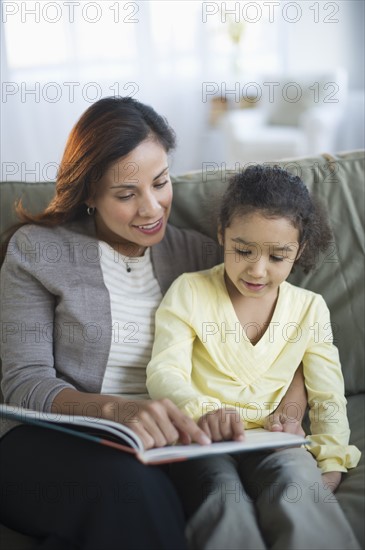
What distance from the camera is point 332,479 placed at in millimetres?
1413

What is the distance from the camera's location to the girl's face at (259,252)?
57.8 inches

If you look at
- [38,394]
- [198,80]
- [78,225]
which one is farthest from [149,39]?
[38,394]

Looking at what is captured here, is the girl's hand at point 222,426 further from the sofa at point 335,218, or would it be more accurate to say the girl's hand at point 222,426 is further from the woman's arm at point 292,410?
the sofa at point 335,218

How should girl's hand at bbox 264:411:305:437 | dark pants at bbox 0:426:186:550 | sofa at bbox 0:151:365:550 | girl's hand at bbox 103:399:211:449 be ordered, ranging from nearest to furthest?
dark pants at bbox 0:426:186:550 < girl's hand at bbox 103:399:211:449 < girl's hand at bbox 264:411:305:437 < sofa at bbox 0:151:365:550

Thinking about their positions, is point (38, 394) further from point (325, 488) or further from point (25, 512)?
point (325, 488)

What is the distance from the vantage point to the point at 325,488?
130 centimetres

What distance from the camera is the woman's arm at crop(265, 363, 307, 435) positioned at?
4.59 feet

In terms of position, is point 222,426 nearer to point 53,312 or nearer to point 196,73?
point 53,312

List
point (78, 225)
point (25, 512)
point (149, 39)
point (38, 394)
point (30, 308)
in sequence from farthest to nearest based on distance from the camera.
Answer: point (149, 39), point (78, 225), point (30, 308), point (38, 394), point (25, 512)

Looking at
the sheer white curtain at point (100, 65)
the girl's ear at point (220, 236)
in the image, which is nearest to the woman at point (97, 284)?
the girl's ear at point (220, 236)

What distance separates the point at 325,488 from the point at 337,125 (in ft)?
14.0

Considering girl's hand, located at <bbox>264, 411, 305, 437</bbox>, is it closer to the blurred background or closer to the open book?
the open book

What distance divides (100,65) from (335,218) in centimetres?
347

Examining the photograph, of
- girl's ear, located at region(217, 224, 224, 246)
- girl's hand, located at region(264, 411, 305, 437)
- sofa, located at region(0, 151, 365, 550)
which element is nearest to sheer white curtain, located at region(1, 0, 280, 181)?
sofa, located at region(0, 151, 365, 550)
